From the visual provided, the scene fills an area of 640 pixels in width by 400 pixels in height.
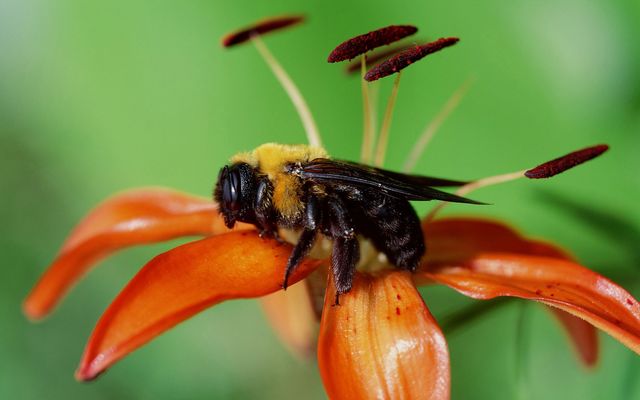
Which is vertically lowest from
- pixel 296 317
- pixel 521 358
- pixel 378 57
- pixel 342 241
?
pixel 521 358

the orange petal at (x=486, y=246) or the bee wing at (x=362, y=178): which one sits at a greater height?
the bee wing at (x=362, y=178)

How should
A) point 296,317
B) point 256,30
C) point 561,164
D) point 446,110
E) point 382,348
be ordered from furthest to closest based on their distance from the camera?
1. point 446,110
2. point 256,30
3. point 296,317
4. point 561,164
5. point 382,348

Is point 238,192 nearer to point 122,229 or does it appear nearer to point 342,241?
point 342,241

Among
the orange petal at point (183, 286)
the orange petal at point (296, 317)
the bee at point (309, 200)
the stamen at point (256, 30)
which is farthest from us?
the stamen at point (256, 30)

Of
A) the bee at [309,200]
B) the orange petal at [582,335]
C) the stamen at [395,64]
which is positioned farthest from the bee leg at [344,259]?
the orange petal at [582,335]

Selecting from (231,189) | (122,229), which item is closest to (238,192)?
(231,189)

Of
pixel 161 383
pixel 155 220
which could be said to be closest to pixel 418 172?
pixel 155 220

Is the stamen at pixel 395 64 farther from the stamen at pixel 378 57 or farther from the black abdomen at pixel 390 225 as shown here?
the stamen at pixel 378 57
